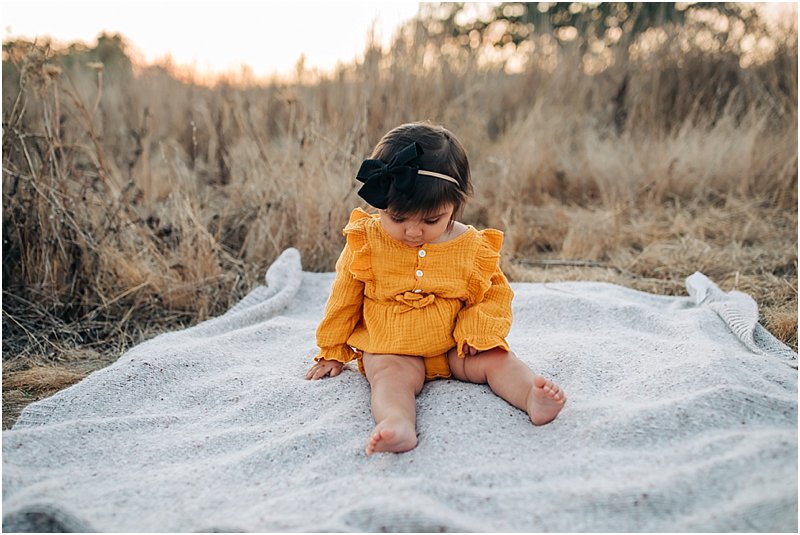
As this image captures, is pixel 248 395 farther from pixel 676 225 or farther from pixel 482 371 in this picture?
pixel 676 225

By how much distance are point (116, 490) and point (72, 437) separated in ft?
1.08

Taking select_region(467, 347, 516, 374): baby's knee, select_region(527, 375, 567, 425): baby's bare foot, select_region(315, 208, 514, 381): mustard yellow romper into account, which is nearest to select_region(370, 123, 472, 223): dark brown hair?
select_region(315, 208, 514, 381): mustard yellow romper

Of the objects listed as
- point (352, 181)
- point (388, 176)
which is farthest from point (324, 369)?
point (352, 181)

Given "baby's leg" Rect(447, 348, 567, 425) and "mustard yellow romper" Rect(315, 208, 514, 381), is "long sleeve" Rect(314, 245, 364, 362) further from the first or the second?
"baby's leg" Rect(447, 348, 567, 425)

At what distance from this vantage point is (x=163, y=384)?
86.5 inches

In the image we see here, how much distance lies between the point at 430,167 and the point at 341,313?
56cm

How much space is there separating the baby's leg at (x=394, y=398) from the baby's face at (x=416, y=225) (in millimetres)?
361

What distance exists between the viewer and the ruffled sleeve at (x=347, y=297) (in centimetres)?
207

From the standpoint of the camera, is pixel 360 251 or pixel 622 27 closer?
pixel 360 251

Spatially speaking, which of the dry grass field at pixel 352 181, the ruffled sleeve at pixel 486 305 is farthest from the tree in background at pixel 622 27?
the ruffled sleeve at pixel 486 305

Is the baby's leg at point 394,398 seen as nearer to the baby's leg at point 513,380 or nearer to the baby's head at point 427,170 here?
the baby's leg at point 513,380

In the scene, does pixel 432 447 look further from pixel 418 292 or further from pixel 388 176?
pixel 388 176

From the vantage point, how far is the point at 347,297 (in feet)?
6.97

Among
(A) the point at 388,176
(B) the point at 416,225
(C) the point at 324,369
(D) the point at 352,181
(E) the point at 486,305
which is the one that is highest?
(A) the point at 388,176
